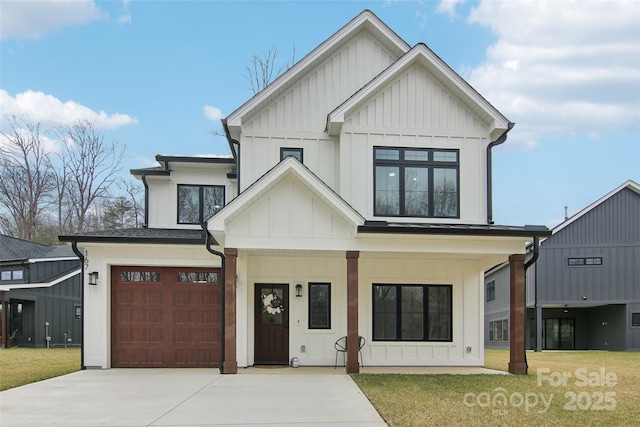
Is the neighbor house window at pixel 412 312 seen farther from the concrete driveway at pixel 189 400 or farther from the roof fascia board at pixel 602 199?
the roof fascia board at pixel 602 199

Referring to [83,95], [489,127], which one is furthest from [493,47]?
[83,95]

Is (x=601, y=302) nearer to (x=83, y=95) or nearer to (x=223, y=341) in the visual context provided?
(x=223, y=341)

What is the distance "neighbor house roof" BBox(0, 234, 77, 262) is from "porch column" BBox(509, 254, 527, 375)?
19.4 metres

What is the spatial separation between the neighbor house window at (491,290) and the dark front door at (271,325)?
64.2ft

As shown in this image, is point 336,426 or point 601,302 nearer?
point 336,426

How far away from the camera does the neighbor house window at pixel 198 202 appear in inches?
554

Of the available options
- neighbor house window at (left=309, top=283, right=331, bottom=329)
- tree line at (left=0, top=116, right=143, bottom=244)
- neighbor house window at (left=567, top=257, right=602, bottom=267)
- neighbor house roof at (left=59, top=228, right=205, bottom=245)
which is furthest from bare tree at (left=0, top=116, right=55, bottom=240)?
neighbor house window at (left=567, top=257, right=602, bottom=267)

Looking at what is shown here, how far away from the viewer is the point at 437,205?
39.6 ft

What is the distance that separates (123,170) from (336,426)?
94.4 feet

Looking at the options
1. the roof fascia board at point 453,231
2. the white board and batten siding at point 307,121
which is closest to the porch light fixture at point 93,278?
the white board and batten siding at point 307,121

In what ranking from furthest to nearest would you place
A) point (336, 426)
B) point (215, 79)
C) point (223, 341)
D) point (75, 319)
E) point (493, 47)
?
point (215, 79) < point (493, 47) < point (75, 319) < point (223, 341) < point (336, 426)

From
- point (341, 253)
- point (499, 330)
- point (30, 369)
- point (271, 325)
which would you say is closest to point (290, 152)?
point (341, 253)

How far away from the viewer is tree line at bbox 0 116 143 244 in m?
30.8

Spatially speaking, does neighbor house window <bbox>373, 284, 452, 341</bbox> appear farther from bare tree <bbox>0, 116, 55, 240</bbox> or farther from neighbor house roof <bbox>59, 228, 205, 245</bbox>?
bare tree <bbox>0, 116, 55, 240</bbox>
